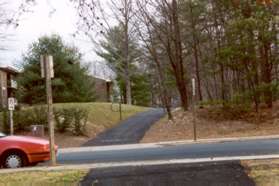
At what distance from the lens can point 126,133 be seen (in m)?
33.3

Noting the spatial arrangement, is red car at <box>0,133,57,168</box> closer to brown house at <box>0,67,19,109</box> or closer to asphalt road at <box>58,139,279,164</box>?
asphalt road at <box>58,139,279,164</box>

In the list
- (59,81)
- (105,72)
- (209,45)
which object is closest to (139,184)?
(209,45)

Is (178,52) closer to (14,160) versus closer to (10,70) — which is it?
(10,70)

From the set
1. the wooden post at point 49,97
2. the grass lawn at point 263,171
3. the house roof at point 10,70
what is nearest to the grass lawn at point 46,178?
the wooden post at point 49,97

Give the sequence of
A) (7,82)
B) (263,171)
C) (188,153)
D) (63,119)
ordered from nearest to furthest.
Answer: (263,171) → (188,153) → (63,119) → (7,82)

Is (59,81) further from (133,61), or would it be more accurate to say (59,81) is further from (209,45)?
(133,61)

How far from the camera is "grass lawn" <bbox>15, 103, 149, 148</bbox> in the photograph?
31356mm

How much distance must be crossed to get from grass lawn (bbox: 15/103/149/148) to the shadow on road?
19.7 meters

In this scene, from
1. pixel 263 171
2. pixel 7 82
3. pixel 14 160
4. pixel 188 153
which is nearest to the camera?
pixel 263 171

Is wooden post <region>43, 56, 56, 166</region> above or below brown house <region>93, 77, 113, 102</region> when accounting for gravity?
below

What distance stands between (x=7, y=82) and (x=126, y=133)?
24.0m

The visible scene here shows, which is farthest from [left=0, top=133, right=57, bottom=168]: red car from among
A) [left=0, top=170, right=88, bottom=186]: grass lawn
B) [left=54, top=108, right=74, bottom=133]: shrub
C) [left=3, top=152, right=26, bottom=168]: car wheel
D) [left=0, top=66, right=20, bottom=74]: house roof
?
[left=0, top=66, right=20, bottom=74]: house roof

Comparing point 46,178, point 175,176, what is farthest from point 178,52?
point 175,176

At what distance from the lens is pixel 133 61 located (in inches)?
2569
